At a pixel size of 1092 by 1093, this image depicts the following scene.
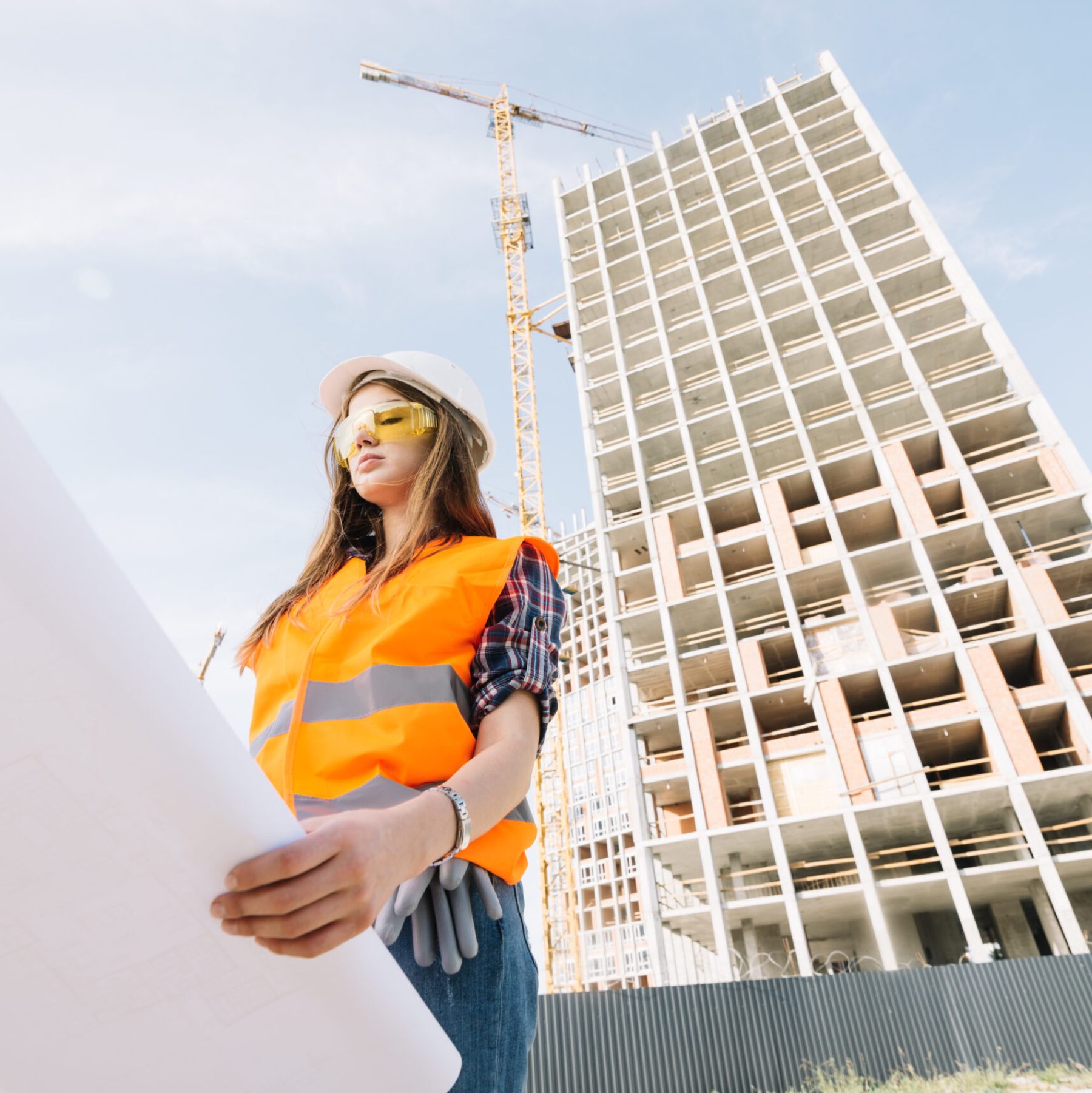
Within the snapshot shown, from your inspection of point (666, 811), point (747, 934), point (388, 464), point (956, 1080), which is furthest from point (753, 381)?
point (388, 464)

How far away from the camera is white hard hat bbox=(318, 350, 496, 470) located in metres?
1.57

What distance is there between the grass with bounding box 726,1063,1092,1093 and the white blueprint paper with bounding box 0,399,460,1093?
561 inches

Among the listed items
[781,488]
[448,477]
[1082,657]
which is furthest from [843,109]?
[448,477]

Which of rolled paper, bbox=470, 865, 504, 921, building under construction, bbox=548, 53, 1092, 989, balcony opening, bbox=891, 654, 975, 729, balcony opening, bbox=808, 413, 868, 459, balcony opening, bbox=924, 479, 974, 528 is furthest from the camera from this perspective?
balcony opening, bbox=808, 413, 868, 459

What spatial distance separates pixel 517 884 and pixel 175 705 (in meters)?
0.74

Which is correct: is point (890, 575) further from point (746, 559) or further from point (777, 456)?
point (777, 456)

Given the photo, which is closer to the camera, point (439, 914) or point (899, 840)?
point (439, 914)

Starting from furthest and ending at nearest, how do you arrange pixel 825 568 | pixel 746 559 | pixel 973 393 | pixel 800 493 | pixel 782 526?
1. pixel 746 559
2. pixel 800 493
3. pixel 973 393
4. pixel 782 526
5. pixel 825 568

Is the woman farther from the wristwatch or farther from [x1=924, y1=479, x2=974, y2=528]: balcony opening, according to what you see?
[x1=924, y1=479, x2=974, y2=528]: balcony opening

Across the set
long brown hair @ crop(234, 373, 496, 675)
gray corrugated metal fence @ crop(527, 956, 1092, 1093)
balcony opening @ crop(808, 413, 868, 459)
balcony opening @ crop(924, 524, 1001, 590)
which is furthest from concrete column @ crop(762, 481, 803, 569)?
long brown hair @ crop(234, 373, 496, 675)

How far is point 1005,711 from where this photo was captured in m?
17.9

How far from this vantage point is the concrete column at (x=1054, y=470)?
1995 cm

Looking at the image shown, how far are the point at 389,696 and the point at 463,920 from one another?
30cm

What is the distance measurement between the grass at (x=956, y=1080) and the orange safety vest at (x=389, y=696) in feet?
45.8
